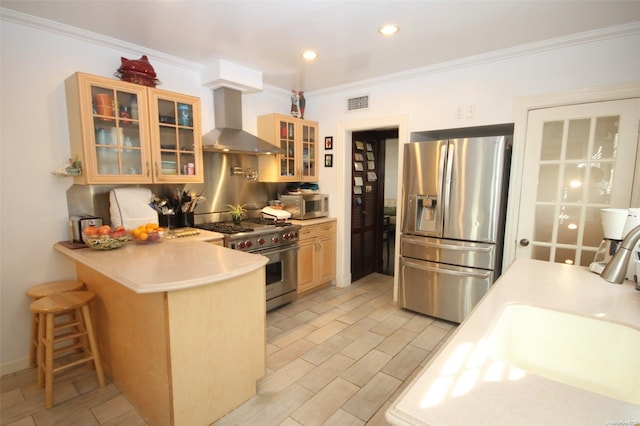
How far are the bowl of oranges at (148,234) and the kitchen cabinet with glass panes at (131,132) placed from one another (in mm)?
417

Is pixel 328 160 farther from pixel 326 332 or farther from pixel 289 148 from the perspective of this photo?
pixel 326 332

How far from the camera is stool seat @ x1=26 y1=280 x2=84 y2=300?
2.20 metres

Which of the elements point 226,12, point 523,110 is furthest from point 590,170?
point 226,12

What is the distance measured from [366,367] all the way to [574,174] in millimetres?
2404

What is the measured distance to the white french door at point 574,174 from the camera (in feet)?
8.04

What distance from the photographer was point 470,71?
304cm

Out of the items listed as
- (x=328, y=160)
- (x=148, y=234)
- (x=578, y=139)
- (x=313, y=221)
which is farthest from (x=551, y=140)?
(x=148, y=234)

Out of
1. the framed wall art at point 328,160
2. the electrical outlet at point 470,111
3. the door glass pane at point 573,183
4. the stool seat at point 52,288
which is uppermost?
the electrical outlet at point 470,111

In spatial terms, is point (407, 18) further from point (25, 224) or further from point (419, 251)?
point (25, 224)

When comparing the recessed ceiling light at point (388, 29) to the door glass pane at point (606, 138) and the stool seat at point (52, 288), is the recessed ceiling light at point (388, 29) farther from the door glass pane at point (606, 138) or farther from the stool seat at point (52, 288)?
the stool seat at point (52, 288)

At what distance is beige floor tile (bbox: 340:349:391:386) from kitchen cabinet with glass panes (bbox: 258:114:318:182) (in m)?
2.24

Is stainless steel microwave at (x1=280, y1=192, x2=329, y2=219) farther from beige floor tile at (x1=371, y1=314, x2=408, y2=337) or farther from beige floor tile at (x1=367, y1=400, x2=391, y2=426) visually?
beige floor tile at (x1=367, y1=400, x2=391, y2=426)

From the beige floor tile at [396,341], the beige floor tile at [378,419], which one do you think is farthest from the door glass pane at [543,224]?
the beige floor tile at [378,419]

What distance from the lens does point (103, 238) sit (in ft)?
7.24
